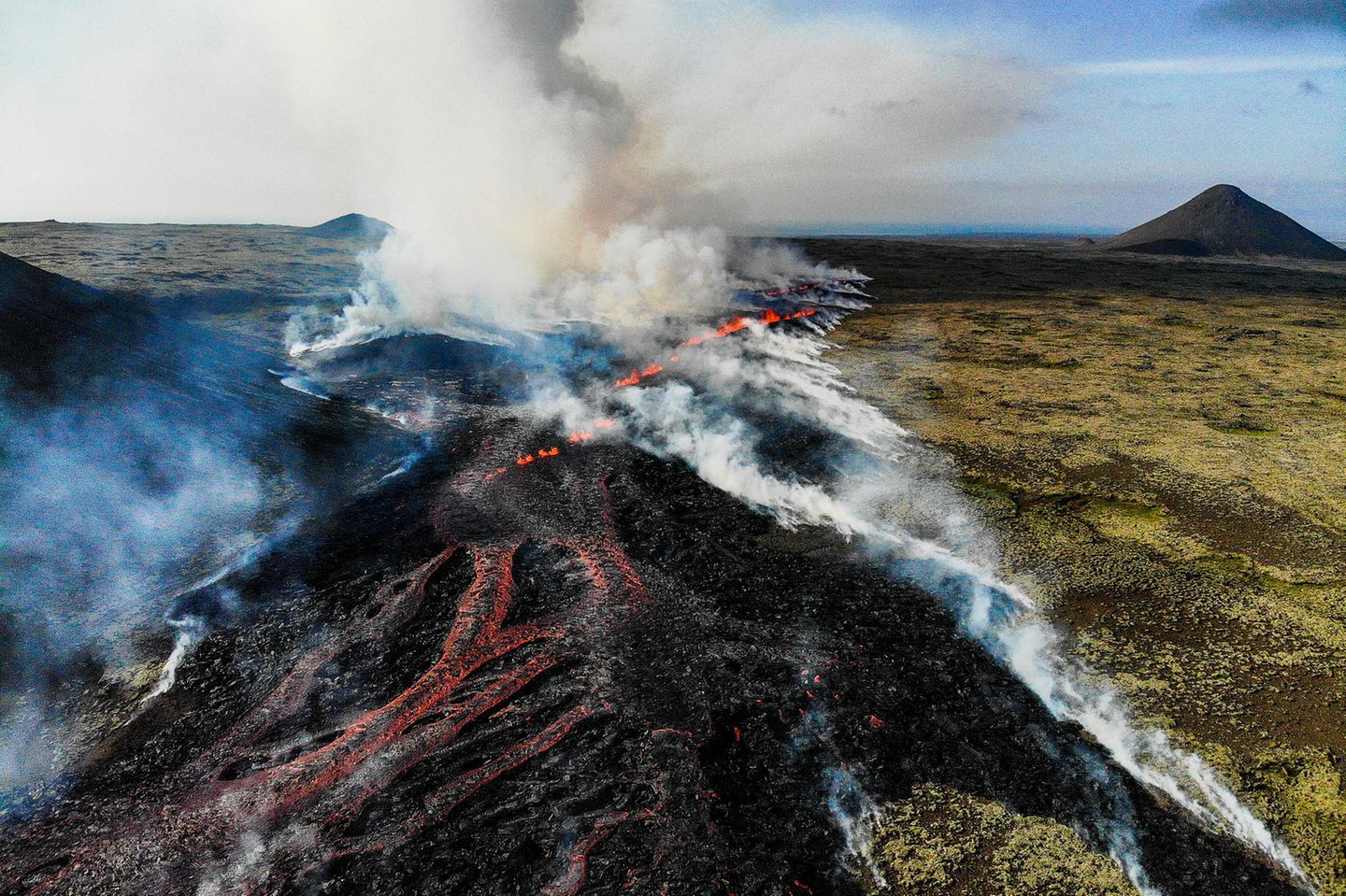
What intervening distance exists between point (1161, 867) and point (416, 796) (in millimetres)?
5942

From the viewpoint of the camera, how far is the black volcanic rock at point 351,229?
90188 mm

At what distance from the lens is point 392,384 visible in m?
18.2

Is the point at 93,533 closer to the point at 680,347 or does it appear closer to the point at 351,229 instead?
the point at 680,347

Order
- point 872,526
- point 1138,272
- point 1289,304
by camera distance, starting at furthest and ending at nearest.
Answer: point 1138,272, point 1289,304, point 872,526

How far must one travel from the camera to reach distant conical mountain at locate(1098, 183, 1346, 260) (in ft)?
306

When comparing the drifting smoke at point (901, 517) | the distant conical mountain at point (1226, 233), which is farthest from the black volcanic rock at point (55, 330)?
A: the distant conical mountain at point (1226, 233)

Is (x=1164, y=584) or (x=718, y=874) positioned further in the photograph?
Answer: (x=1164, y=584)

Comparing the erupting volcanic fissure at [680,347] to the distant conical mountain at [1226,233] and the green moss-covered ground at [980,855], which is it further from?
the distant conical mountain at [1226,233]

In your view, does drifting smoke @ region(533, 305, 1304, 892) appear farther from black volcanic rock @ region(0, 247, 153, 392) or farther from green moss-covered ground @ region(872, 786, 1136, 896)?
black volcanic rock @ region(0, 247, 153, 392)

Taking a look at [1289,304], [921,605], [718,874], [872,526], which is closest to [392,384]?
[872,526]

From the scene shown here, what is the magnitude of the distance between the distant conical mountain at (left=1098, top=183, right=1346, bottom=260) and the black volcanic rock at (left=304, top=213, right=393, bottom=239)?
340 ft

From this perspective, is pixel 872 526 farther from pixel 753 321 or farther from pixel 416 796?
pixel 753 321

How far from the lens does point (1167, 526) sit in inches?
410

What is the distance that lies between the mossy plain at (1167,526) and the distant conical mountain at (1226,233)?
83698mm
